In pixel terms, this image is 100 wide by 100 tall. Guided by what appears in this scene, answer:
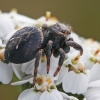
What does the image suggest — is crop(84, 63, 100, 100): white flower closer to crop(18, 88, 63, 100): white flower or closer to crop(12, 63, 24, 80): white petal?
crop(18, 88, 63, 100): white flower

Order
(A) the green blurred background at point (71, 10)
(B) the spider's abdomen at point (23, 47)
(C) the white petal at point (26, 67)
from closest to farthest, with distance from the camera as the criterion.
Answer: (B) the spider's abdomen at point (23, 47), (C) the white petal at point (26, 67), (A) the green blurred background at point (71, 10)

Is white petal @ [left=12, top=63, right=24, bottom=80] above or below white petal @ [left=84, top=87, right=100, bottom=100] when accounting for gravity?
above

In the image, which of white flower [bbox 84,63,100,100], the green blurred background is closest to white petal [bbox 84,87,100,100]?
white flower [bbox 84,63,100,100]

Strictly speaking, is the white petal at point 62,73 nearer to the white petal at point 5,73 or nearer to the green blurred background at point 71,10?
the white petal at point 5,73

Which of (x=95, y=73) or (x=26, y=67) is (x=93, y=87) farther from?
(x=26, y=67)

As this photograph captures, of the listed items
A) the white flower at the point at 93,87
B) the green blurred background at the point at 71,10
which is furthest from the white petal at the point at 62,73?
the green blurred background at the point at 71,10

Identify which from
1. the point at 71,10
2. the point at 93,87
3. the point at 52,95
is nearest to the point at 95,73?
the point at 93,87
